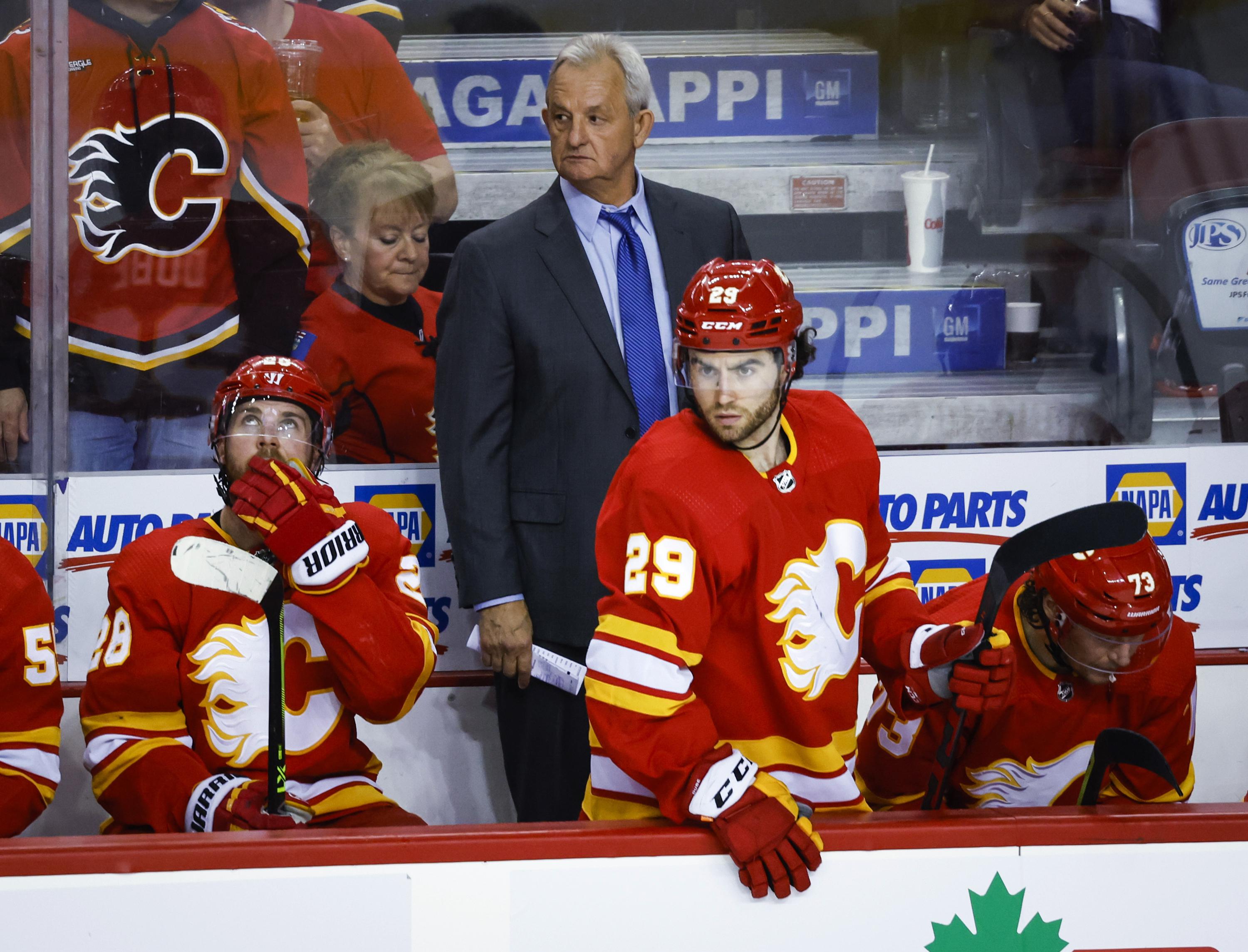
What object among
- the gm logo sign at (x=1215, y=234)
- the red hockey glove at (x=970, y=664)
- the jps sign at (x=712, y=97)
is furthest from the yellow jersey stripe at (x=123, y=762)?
the gm logo sign at (x=1215, y=234)

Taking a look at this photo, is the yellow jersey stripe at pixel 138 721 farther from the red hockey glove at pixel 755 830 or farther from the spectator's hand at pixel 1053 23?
the spectator's hand at pixel 1053 23

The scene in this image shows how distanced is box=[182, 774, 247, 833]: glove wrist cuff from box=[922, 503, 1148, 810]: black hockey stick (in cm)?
105

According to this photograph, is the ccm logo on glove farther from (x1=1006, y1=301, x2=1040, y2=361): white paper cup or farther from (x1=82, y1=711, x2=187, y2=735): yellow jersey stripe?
(x1=1006, y1=301, x2=1040, y2=361): white paper cup

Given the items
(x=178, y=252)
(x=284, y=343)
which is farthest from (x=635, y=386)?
(x=178, y=252)

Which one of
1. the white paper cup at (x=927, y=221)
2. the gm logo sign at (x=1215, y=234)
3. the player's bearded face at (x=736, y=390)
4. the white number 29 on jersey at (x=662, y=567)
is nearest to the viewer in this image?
the white number 29 on jersey at (x=662, y=567)

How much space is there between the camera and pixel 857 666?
173 centimetres

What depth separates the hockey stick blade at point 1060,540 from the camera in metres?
1.56

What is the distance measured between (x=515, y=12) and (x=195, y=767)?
2200 mm

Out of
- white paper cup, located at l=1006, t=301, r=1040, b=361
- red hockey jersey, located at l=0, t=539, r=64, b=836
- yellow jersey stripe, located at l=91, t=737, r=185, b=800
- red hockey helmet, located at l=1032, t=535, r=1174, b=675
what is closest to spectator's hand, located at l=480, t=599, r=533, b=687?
yellow jersey stripe, located at l=91, t=737, r=185, b=800

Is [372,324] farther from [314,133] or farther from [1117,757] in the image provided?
[1117,757]

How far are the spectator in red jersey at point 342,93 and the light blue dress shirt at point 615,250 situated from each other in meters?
0.79

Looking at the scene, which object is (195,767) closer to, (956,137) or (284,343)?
(284,343)

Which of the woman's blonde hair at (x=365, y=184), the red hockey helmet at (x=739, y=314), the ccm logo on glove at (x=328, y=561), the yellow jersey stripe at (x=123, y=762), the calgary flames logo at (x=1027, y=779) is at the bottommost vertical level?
the calgary flames logo at (x=1027, y=779)

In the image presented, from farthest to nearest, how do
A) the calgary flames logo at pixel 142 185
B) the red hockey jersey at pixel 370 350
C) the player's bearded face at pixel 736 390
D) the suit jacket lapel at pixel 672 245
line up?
the red hockey jersey at pixel 370 350
the calgary flames logo at pixel 142 185
the suit jacket lapel at pixel 672 245
the player's bearded face at pixel 736 390
